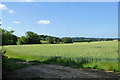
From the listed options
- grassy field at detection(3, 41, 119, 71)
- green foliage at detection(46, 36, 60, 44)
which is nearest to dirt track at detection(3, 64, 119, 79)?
grassy field at detection(3, 41, 119, 71)

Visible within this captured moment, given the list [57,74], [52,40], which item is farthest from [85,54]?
[52,40]


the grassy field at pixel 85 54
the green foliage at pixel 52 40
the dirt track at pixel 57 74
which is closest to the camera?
the dirt track at pixel 57 74

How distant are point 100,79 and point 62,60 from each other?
4374mm

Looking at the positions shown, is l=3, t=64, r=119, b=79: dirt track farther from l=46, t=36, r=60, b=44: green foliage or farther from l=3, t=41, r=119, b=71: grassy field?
l=46, t=36, r=60, b=44: green foliage

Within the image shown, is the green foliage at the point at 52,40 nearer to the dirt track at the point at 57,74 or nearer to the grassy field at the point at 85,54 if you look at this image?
the grassy field at the point at 85,54

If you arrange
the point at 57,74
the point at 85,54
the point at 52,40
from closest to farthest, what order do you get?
the point at 57,74, the point at 85,54, the point at 52,40

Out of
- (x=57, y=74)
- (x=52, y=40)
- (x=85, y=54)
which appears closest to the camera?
(x=57, y=74)

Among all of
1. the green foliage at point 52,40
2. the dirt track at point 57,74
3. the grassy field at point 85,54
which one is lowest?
the dirt track at point 57,74

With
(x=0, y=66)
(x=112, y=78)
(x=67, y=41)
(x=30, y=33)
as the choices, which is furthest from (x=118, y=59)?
(x=30, y=33)

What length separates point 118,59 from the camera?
7277mm

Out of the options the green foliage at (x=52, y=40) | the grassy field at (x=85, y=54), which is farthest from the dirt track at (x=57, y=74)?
the green foliage at (x=52, y=40)

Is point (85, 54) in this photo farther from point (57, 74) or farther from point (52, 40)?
point (52, 40)

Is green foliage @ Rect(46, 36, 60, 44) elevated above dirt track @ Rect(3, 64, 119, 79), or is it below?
above

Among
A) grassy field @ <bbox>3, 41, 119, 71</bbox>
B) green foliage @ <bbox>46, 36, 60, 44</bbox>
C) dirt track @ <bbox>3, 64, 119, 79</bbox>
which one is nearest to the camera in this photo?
dirt track @ <bbox>3, 64, 119, 79</bbox>
